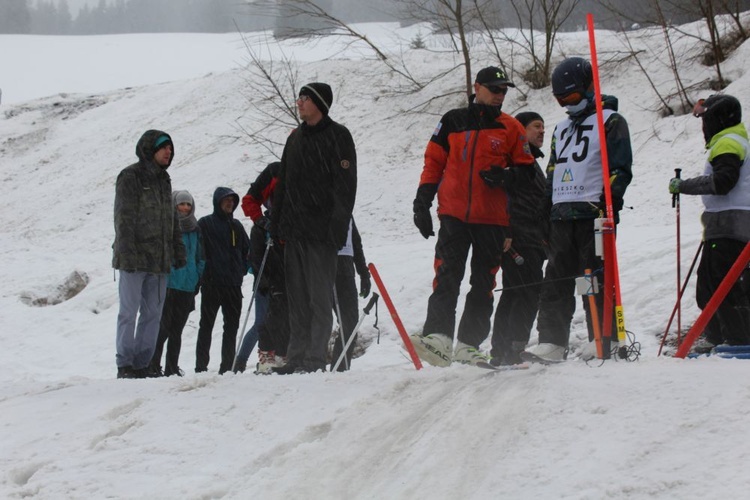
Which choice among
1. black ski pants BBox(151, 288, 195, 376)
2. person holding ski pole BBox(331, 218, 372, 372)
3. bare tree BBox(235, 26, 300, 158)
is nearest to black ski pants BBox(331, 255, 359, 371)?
person holding ski pole BBox(331, 218, 372, 372)

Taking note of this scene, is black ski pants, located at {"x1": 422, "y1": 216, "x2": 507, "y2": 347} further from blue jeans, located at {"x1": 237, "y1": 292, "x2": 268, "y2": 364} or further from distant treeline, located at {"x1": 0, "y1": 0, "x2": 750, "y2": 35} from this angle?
distant treeline, located at {"x1": 0, "y1": 0, "x2": 750, "y2": 35}

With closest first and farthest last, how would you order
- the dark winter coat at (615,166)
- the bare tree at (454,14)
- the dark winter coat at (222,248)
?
the dark winter coat at (615,166)
the dark winter coat at (222,248)
the bare tree at (454,14)

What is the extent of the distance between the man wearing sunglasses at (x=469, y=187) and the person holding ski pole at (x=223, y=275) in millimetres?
3130

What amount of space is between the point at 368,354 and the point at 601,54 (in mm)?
12488

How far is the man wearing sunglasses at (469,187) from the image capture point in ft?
17.6

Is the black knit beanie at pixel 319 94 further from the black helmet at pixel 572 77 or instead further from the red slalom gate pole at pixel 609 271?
the red slalom gate pole at pixel 609 271

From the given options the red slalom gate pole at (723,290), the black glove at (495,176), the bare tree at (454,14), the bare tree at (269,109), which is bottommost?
the red slalom gate pole at (723,290)

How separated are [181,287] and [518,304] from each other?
3448 millimetres

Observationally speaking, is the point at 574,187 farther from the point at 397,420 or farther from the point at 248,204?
the point at 248,204

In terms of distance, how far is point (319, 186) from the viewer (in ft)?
19.0

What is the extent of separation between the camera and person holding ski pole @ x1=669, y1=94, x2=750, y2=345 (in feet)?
18.8

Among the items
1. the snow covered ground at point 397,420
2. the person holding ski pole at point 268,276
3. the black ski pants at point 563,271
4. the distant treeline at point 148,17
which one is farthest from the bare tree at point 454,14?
the distant treeline at point 148,17

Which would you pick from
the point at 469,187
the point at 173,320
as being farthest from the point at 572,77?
the point at 173,320

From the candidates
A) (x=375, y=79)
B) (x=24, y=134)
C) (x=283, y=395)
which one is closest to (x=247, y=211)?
(x=283, y=395)
